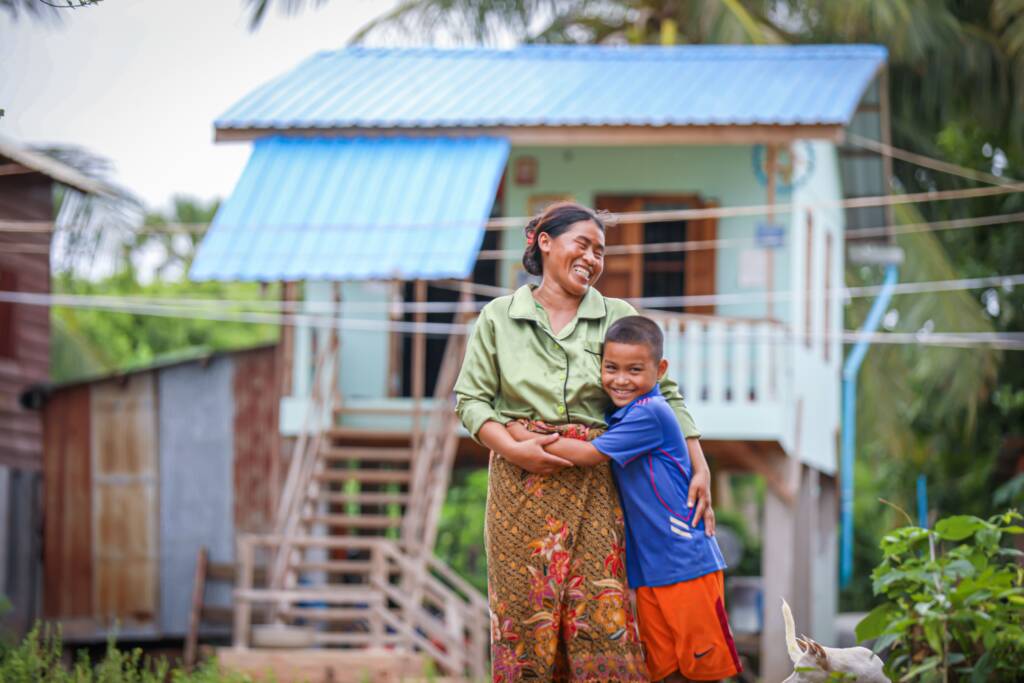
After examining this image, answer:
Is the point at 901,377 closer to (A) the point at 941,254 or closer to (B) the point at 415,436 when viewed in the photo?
(A) the point at 941,254

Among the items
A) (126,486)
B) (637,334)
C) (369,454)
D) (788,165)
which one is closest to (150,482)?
(126,486)

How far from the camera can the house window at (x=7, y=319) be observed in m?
15.2

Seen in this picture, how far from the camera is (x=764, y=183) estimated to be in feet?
45.2

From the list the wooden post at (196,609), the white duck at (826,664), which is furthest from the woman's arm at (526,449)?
the wooden post at (196,609)

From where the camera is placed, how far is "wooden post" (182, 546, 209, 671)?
45.9ft

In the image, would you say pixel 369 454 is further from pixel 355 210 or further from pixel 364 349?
pixel 355 210

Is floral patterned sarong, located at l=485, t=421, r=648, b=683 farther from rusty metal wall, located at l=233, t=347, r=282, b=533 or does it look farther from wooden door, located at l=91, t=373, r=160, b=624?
wooden door, located at l=91, t=373, r=160, b=624

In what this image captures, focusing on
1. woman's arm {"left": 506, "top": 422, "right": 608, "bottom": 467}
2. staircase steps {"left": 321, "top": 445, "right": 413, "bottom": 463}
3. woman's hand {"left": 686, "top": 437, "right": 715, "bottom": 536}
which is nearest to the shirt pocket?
woman's arm {"left": 506, "top": 422, "right": 608, "bottom": 467}

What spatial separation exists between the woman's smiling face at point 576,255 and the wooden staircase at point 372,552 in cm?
642

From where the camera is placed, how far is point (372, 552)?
11.4 m

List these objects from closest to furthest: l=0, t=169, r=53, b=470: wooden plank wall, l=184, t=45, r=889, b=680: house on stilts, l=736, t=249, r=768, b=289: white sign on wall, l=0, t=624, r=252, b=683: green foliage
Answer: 1. l=0, t=624, r=252, b=683: green foliage
2. l=184, t=45, r=889, b=680: house on stilts
3. l=736, t=249, r=768, b=289: white sign on wall
4. l=0, t=169, r=53, b=470: wooden plank wall

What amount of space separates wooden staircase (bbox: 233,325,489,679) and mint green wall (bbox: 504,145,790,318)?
81.4 inches

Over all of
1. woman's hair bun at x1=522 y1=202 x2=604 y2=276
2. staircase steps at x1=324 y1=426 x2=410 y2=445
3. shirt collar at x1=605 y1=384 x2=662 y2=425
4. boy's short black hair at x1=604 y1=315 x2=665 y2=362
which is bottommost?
staircase steps at x1=324 y1=426 x2=410 y2=445

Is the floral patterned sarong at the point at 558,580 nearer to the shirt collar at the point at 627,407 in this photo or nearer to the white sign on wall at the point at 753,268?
the shirt collar at the point at 627,407
